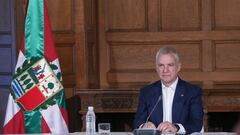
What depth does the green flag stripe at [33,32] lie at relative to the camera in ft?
15.7

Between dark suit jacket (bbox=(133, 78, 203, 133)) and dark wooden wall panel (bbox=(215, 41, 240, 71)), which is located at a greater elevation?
dark wooden wall panel (bbox=(215, 41, 240, 71))

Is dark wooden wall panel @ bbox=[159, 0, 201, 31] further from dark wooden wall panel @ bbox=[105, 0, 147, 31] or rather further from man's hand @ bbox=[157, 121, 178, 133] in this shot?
man's hand @ bbox=[157, 121, 178, 133]

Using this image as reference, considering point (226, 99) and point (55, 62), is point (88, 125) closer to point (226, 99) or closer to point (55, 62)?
point (55, 62)

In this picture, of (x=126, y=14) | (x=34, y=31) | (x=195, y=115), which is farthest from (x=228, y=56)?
(x=195, y=115)

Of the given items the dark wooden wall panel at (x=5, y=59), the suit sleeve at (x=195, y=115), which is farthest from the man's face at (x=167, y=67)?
the dark wooden wall panel at (x=5, y=59)

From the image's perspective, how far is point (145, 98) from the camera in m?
3.90

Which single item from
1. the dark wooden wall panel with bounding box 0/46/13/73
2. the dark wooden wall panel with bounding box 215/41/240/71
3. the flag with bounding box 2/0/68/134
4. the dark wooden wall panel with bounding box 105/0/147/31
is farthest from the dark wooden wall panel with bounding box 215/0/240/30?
the dark wooden wall panel with bounding box 0/46/13/73

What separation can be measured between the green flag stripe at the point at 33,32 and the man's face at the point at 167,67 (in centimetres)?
133

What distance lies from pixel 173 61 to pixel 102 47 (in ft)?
8.69

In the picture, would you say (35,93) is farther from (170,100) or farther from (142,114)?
(170,100)

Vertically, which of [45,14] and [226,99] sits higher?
[45,14]

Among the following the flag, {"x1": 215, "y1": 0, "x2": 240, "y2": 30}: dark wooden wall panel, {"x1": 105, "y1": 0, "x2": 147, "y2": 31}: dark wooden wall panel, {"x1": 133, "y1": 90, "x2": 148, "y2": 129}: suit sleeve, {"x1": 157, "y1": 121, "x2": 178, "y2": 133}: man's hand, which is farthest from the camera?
{"x1": 105, "y1": 0, "x2": 147, "y2": 31}: dark wooden wall panel

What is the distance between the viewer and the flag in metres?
4.71

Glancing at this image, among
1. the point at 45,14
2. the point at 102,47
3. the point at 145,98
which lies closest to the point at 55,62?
the point at 45,14
